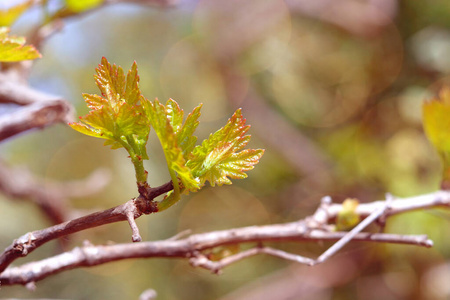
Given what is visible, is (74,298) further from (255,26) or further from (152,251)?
(255,26)

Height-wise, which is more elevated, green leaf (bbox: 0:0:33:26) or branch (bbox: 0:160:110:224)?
green leaf (bbox: 0:0:33:26)

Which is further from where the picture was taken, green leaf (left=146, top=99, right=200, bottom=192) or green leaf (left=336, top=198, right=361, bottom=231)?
green leaf (left=336, top=198, right=361, bottom=231)

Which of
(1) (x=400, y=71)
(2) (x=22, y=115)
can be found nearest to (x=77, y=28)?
(1) (x=400, y=71)

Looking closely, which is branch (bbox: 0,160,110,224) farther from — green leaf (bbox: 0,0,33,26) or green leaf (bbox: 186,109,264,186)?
green leaf (bbox: 186,109,264,186)

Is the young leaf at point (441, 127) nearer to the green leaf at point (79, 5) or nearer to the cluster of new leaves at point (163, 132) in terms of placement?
the cluster of new leaves at point (163, 132)

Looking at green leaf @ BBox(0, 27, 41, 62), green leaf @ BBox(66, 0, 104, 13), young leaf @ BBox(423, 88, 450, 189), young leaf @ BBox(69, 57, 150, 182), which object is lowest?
young leaf @ BBox(423, 88, 450, 189)

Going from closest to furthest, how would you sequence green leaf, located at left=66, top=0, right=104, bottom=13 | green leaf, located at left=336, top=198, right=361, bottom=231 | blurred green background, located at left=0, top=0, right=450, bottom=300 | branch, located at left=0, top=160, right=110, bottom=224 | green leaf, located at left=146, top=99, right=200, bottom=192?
green leaf, located at left=146, top=99, right=200, bottom=192 < green leaf, located at left=336, top=198, right=361, bottom=231 < green leaf, located at left=66, top=0, right=104, bottom=13 < branch, located at left=0, top=160, right=110, bottom=224 < blurred green background, located at left=0, top=0, right=450, bottom=300

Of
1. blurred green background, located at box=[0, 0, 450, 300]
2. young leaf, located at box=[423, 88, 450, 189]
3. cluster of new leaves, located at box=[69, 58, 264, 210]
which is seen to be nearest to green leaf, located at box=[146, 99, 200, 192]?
cluster of new leaves, located at box=[69, 58, 264, 210]
